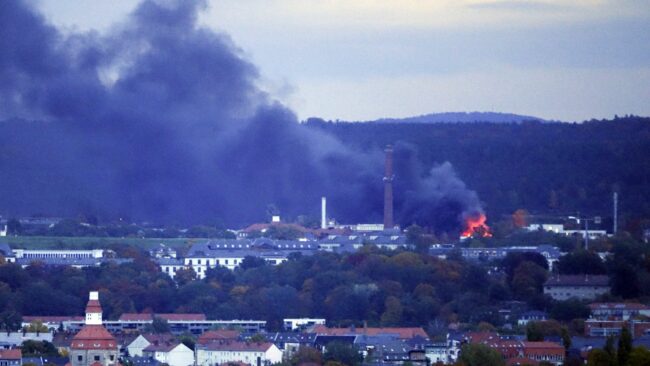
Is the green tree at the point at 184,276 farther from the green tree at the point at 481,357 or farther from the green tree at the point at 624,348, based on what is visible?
the green tree at the point at 624,348

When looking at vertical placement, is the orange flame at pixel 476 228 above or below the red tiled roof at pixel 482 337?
above

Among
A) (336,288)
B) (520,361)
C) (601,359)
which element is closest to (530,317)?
(336,288)

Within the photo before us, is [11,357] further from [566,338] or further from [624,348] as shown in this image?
[624,348]

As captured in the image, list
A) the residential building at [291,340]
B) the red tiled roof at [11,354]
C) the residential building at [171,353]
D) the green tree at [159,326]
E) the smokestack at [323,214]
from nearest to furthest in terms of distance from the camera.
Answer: the red tiled roof at [11,354] < the residential building at [171,353] < the residential building at [291,340] < the green tree at [159,326] < the smokestack at [323,214]

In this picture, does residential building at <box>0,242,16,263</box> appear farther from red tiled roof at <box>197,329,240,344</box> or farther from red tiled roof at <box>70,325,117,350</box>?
red tiled roof at <box>70,325,117,350</box>

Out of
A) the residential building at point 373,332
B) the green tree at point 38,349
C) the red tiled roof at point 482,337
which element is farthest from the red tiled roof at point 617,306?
the green tree at point 38,349

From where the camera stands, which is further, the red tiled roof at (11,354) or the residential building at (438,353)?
the residential building at (438,353)

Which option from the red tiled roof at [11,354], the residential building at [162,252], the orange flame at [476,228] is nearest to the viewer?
the red tiled roof at [11,354]

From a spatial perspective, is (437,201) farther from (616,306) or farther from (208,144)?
(616,306)
